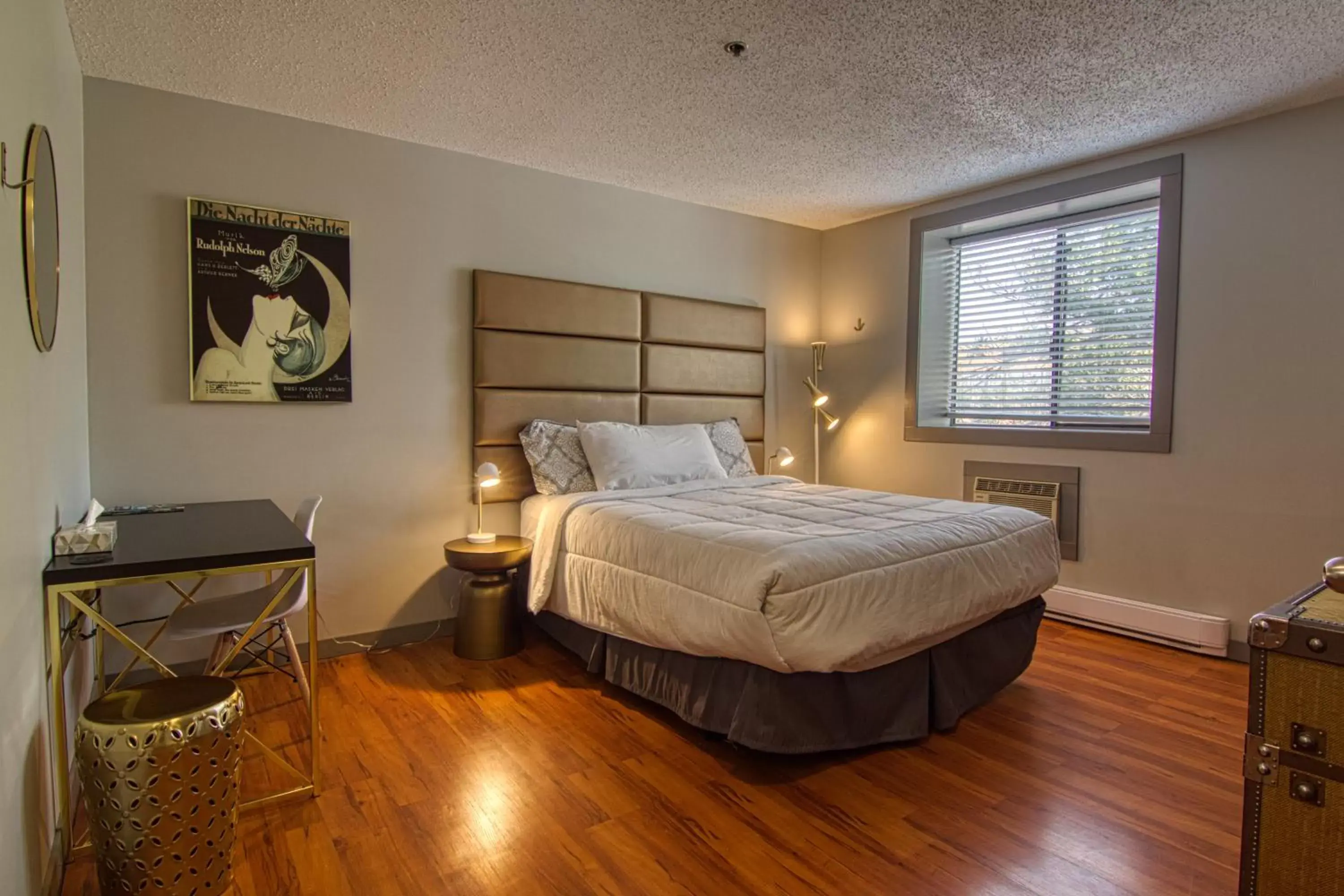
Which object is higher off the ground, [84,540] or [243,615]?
[84,540]

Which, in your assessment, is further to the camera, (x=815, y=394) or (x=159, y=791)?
(x=815, y=394)

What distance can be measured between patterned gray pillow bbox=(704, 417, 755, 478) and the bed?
32 cm

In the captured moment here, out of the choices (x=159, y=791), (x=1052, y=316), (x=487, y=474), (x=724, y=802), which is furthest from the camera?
(x=1052, y=316)

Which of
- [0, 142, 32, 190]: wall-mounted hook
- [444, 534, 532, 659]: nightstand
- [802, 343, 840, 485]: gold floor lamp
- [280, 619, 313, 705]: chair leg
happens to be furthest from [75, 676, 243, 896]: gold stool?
[802, 343, 840, 485]: gold floor lamp

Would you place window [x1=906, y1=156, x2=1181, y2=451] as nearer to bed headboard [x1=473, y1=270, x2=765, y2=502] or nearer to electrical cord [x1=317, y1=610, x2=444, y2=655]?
bed headboard [x1=473, y1=270, x2=765, y2=502]

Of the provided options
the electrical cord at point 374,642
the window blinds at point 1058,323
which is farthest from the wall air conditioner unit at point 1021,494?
the electrical cord at point 374,642

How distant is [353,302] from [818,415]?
3150 mm

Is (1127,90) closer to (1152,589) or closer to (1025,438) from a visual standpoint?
(1025,438)

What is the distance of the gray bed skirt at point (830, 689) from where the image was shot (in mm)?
2188

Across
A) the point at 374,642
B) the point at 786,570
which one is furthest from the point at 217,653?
the point at 786,570

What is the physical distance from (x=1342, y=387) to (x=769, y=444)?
288cm

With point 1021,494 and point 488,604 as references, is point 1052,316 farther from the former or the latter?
point 488,604

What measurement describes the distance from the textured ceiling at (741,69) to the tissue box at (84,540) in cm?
166

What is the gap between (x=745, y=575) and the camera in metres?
2.16
